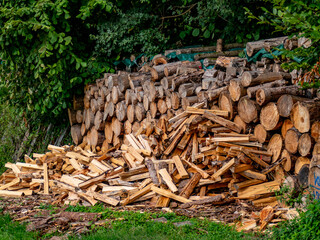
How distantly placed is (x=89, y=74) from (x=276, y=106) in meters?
Result: 5.90

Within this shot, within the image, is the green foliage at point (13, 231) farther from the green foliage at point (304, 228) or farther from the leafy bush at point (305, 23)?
the leafy bush at point (305, 23)

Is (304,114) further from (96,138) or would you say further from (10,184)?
(10,184)

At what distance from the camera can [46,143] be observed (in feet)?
38.9

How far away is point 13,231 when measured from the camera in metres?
5.65

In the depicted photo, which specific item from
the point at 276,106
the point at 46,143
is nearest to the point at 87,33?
the point at 46,143

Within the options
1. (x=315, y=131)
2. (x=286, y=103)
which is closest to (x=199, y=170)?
(x=286, y=103)

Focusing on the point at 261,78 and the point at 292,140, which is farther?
the point at 261,78

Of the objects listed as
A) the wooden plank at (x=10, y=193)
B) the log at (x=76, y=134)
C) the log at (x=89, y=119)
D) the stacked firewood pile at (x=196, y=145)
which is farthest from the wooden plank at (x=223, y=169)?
the log at (x=76, y=134)

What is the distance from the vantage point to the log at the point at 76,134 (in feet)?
36.3

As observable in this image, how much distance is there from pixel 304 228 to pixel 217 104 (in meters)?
3.19

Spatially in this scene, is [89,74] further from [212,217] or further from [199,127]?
[212,217]

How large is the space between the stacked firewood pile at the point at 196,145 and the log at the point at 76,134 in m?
1.48

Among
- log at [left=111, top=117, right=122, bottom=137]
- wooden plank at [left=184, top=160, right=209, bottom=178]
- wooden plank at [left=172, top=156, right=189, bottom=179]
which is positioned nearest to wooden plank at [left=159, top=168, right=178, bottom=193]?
wooden plank at [left=172, top=156, right=189, bottom=179]

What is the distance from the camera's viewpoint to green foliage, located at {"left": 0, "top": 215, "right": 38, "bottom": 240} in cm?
534
